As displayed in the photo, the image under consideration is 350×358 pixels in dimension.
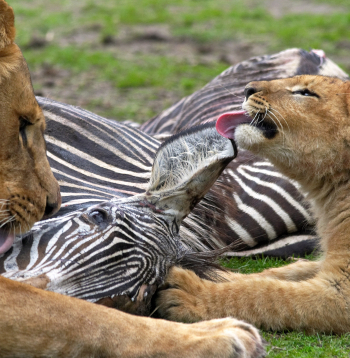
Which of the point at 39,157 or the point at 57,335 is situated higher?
the point at 39,157

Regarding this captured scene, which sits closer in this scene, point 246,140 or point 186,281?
point 186,281

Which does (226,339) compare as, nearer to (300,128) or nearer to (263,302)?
(263,302)

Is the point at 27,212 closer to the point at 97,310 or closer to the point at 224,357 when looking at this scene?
the point at 97,310

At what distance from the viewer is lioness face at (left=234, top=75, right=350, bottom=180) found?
3814mm

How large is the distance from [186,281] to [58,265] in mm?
702

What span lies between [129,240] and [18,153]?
0.65 m

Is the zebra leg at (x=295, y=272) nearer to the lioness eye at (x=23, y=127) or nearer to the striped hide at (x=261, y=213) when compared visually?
the striped hide at (x=261, y=213)

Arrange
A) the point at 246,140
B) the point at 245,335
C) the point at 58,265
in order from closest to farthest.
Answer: the point at 245,335, the point at 58,265, the point at 246,140

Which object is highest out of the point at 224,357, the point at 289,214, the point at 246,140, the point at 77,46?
the point at 246,140

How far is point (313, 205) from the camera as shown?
4215mm

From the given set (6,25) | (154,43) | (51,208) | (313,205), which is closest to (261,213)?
(313,205)

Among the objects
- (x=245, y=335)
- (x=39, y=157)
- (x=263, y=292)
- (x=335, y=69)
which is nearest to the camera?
(x=245, y=335)

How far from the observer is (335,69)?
19.0 ft

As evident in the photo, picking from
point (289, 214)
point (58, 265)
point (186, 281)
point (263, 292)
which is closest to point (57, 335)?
point (58, 265)
